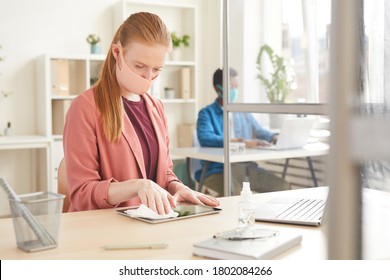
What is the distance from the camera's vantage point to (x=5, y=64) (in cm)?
462

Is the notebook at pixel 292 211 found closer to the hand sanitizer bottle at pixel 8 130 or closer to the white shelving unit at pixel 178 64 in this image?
the hand sanitizer bottle at pixel 8 130

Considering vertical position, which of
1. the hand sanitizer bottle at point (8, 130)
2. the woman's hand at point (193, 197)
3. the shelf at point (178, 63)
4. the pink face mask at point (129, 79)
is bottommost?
the woman's hand at point (193, 197)

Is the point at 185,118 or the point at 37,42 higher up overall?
the point at 37,42

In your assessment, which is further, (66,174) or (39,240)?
(66,174)

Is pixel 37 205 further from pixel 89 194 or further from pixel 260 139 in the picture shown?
pixel 260 139

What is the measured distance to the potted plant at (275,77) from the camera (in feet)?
7.07

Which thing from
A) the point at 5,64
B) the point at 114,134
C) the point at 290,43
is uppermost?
the point at 5,64

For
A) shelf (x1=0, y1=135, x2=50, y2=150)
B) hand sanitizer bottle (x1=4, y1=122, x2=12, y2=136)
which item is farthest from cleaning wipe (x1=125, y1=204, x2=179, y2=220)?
hand sanitizer bottle (x1=4, y1=122, x2=12, y2=136)

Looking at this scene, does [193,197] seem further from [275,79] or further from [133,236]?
[275,79]

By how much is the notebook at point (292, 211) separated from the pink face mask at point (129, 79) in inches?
21.4

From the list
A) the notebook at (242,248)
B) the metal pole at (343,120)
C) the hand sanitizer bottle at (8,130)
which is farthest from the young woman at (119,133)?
the hand sanitizer bottle at (8,130)
